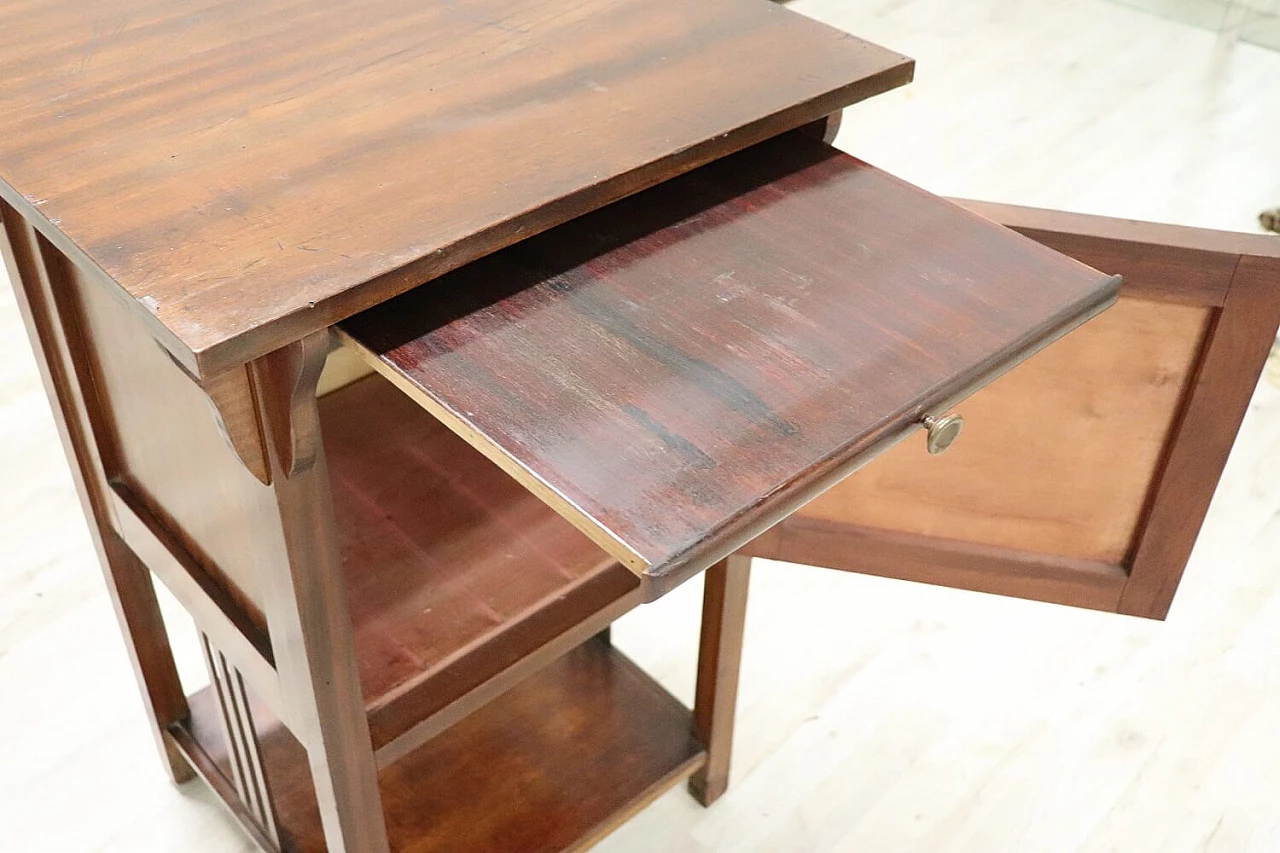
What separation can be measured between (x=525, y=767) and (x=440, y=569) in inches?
12.4

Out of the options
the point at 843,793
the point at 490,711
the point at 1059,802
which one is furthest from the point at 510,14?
the point at 1059,802

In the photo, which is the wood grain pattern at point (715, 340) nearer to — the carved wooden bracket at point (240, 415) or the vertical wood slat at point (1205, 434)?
the carved wooden bracket at point (240, 415)

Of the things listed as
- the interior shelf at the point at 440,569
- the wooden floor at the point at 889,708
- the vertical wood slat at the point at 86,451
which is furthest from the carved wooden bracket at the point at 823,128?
the wooden floor at the point at 889,708

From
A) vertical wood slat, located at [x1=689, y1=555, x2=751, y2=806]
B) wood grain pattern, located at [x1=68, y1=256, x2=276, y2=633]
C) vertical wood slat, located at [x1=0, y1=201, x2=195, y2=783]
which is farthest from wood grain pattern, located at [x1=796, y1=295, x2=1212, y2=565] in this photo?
vertical wood slat, located at [x1=0, y1=201, x2=195, y2=783]

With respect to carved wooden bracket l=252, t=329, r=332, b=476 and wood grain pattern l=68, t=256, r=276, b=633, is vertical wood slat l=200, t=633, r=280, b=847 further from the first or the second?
carved wooden bracket l=252, t=329, r=332, b=476

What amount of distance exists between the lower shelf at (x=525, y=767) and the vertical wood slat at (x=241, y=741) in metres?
0.02

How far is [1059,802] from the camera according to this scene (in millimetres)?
1315

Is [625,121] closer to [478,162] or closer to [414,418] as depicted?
[478,162]

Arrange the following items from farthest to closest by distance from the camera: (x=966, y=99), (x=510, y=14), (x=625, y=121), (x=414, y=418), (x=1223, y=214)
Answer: (x=966, y=99), (x=1223, y=214), (x=414, y=418), (x=510, y=14), (x=625, y=121)

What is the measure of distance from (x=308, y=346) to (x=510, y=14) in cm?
36

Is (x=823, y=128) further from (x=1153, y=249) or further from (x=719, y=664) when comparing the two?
(x=719, y=664)

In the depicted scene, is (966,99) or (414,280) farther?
(966,99)

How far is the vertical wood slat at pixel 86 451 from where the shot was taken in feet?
2.76

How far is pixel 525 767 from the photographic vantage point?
120 centimetres
